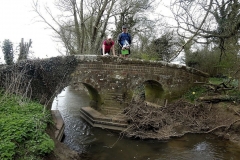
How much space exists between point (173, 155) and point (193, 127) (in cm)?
296

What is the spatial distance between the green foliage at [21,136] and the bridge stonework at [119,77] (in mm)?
4155

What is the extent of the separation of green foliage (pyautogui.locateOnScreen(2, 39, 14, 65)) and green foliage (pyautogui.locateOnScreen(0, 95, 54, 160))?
314 cm

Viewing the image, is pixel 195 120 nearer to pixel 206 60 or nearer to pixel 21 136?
pixel 21 136

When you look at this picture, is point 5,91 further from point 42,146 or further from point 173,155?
point 173,155

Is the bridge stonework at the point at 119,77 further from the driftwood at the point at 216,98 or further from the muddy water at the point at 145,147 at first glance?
the muddy water at the point at 145,147

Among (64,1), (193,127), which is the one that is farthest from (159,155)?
(64,1)

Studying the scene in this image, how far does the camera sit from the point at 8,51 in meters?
8.97

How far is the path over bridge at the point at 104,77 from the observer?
855 cm

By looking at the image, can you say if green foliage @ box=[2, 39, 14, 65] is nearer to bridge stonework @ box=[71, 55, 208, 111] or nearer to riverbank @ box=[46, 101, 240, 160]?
bridge stonework @ box=[71, 55, 208, 111]

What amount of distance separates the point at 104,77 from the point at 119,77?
70cm

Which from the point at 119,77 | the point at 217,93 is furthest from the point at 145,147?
the point at 217,93

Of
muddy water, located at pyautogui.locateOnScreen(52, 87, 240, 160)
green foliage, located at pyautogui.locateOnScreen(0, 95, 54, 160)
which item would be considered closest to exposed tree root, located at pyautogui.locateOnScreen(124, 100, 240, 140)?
muddy water, located at pyautogui.locateOnScreen(52, 87, 240, 160)

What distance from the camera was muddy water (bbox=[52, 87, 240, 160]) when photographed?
6938 millimetres

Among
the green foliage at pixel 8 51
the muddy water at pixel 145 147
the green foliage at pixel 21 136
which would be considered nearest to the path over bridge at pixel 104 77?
the green foliage at pixel 8 51
